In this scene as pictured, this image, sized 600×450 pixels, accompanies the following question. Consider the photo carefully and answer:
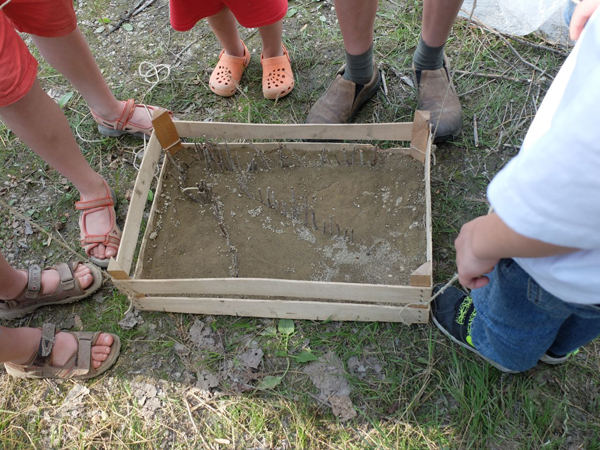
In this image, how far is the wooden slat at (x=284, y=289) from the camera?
2.04 m

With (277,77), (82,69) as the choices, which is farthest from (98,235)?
(277,77)

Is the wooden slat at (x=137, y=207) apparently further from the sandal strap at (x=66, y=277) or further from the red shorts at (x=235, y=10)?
A: the red shorts at (x=235, y=10)

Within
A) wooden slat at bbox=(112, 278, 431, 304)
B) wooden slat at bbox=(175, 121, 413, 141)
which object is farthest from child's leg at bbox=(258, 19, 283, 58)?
wooden slat at bbox=(112, 278, 431, 304)

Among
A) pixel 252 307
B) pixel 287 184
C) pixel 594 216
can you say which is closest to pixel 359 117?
pixel 287 184

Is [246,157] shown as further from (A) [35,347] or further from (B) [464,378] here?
(B) [464,378]

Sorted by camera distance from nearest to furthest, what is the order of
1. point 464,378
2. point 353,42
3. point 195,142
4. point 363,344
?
1. point 464,378
2. point 363,344
3. point 353,42
4. point 195,142

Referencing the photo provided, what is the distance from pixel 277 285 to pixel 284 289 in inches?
1.9

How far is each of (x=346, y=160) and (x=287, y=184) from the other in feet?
1.27

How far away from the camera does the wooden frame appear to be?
2.09 meters

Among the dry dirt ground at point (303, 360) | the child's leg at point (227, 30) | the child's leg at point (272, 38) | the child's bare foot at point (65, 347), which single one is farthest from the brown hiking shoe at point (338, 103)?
the child's bare foot at point (65, 347)

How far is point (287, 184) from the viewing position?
2.72 m

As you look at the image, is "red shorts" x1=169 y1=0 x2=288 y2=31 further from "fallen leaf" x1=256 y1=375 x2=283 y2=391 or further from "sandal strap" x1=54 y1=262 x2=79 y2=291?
"fallen leaf" x1=256 y1=375 x2=283 y2=391

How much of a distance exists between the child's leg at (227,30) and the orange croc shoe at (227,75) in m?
0.05

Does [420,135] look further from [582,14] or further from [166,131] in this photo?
[166,131]
